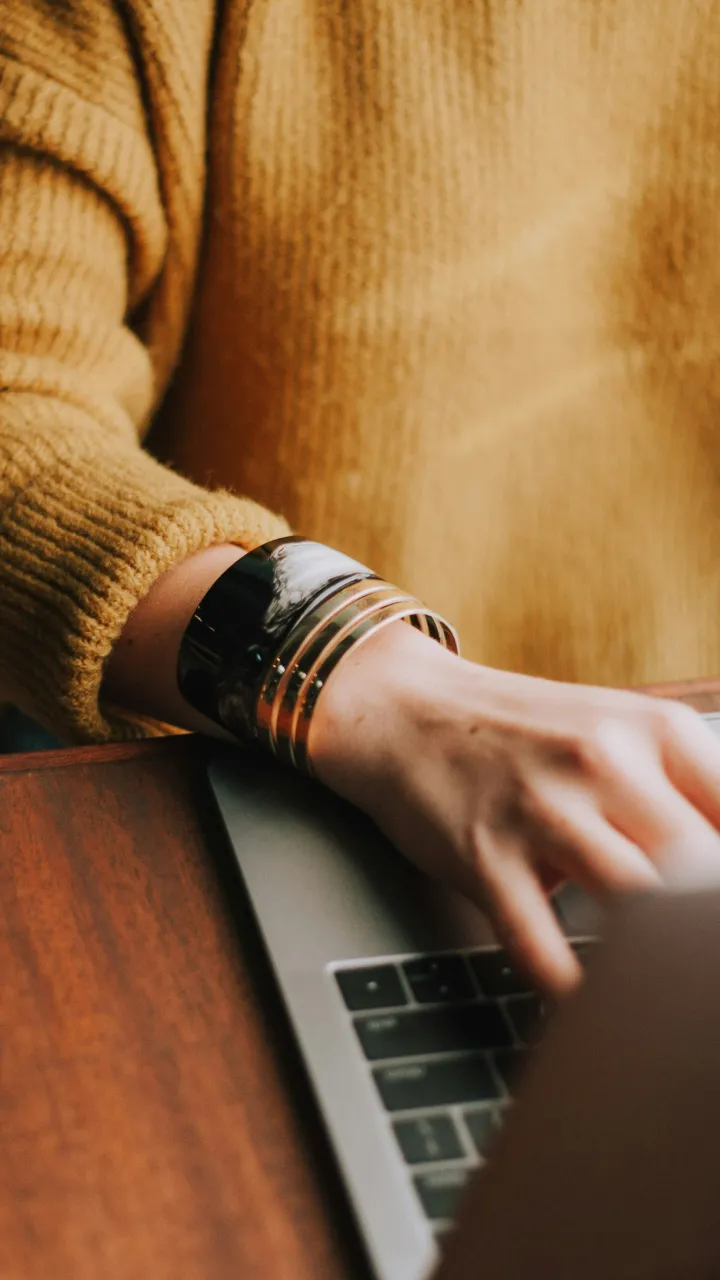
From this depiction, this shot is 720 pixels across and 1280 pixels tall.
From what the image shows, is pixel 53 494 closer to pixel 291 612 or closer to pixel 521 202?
pixel 291 612

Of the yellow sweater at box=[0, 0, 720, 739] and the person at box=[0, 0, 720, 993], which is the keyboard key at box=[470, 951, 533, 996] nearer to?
the person at box=[0, 0, 720, 993]

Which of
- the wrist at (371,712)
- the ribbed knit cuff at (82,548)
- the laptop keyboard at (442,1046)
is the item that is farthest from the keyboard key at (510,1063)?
the ribbed knit cuff at (82,548)

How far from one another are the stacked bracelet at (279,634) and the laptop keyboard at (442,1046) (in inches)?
4.0

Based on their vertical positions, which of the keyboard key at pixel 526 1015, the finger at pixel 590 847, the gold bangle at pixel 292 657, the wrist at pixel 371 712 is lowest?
the keyboard key at pixel 526 1015

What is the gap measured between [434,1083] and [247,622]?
185mm

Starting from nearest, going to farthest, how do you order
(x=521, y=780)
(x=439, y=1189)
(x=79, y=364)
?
(x=439, y=1189), (x=521, y=780), (x=79, y=364)

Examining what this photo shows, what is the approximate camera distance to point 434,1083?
11.2 inches

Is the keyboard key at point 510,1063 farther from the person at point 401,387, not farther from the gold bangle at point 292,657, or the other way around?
the gold bangle at point 292,657

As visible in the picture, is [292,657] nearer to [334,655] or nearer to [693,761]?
[334,655]

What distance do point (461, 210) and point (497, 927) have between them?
0.44m

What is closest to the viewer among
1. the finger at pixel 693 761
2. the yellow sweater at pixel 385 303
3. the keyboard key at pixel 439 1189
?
the keyboard key at pixel 439 1189

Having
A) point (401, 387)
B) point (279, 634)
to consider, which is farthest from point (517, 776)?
point (401, 387)

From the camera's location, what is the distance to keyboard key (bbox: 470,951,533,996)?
1.04ft

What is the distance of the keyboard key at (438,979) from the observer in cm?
31
